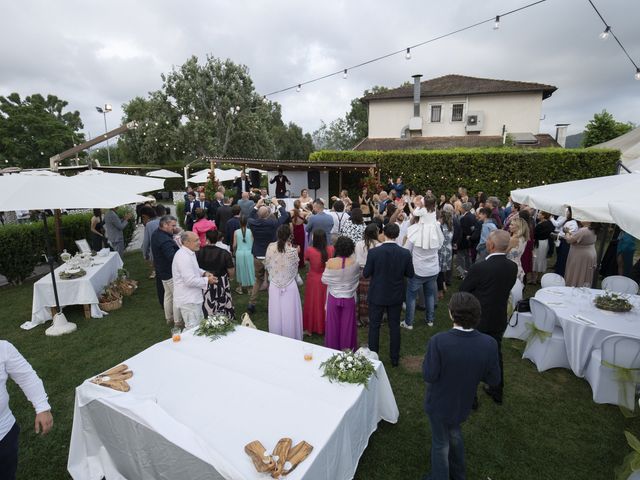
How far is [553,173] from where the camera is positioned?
48.3 feet

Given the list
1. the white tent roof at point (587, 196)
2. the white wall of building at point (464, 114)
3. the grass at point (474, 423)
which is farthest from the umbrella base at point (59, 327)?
the white wall of building at point (464, 114)

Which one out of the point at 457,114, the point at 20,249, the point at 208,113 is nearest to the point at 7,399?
the point at 20,249

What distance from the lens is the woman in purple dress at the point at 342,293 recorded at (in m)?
4.16

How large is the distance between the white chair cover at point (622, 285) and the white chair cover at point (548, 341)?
1.68 metres

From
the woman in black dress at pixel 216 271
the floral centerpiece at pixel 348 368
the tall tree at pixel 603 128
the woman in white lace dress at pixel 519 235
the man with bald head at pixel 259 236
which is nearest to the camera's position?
the floral centerpiece at pixel 348 368

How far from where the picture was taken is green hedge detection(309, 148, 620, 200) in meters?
14.4

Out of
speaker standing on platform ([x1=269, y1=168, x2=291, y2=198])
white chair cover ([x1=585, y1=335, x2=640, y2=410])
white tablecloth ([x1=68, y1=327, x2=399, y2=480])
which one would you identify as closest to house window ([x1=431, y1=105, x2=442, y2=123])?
A: speaker standing on platform ([x1=269, y1=168, x2=291, y2=198])

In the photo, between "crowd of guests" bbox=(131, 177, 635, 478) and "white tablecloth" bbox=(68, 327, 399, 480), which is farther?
"crowd of guests" bbox=(131, 177, 635, 478)

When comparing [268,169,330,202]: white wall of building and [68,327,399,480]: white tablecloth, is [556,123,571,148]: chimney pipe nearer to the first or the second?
[268,169,330,202]: white wall of building

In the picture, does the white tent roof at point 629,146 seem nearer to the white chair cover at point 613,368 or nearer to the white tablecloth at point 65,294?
the white chair cover at point 613,368

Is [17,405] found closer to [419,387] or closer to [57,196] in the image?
[57,196]

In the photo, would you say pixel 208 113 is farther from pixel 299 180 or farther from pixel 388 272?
pixel 388 272

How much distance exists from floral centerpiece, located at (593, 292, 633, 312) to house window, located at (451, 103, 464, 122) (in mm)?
22731

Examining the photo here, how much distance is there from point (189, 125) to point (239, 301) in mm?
28827
